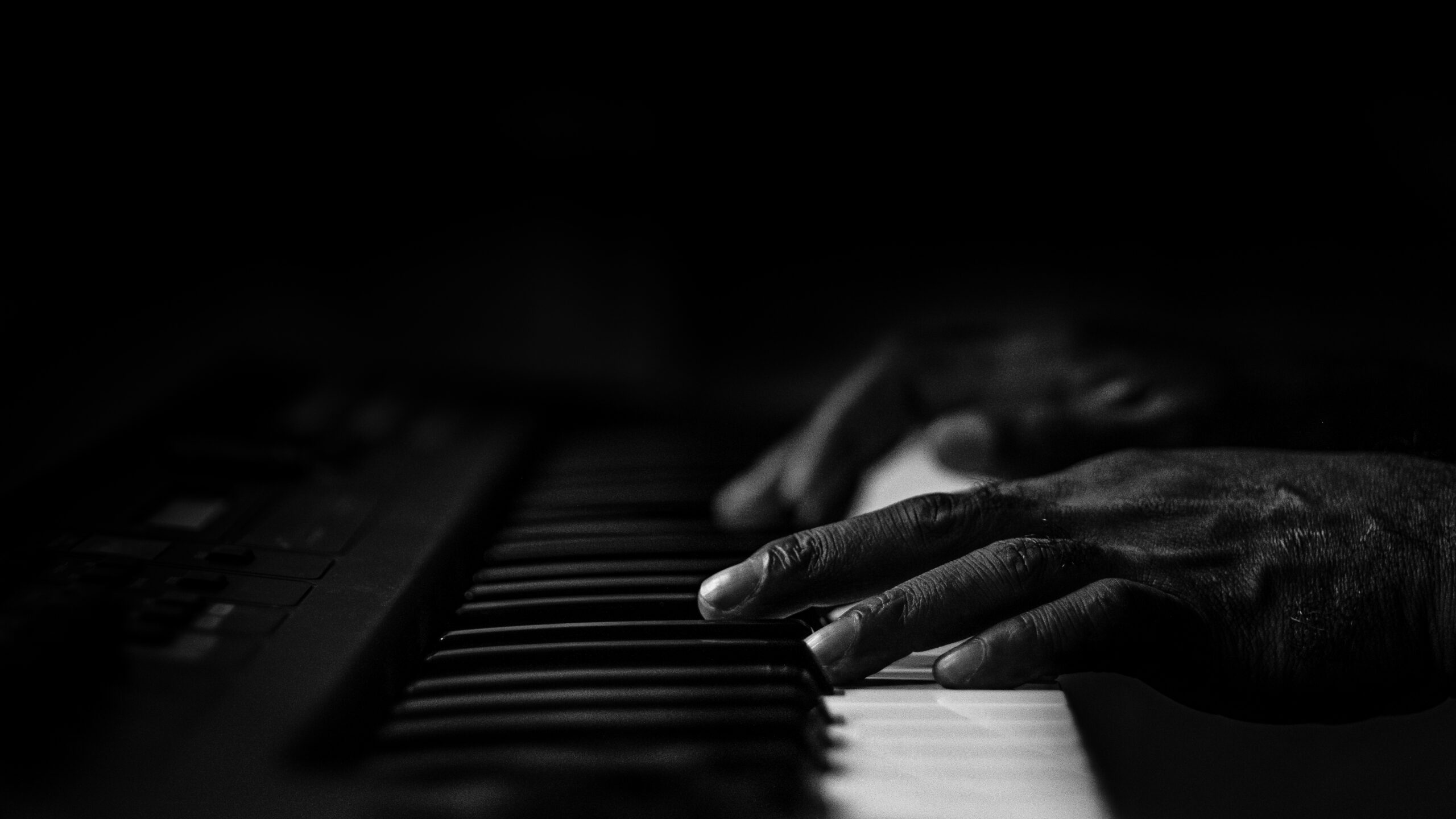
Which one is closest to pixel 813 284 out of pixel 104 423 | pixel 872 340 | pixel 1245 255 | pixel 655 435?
pixel 872 340

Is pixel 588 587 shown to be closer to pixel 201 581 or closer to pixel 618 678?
pixel 618 678

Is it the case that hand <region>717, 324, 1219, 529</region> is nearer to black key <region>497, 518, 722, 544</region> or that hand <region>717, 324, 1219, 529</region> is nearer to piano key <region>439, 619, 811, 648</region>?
black key <region>497, 518, 722, 544</region>

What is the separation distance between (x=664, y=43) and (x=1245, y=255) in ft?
2.43

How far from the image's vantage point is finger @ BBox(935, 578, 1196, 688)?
66cm

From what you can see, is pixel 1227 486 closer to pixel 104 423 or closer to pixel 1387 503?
A: pixel 1387 503

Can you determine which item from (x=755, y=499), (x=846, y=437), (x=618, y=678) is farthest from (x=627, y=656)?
(x=846, y=437)

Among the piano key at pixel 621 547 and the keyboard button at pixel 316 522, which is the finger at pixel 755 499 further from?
the keyboard button at pixel 316 522

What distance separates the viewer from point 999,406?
1.29m

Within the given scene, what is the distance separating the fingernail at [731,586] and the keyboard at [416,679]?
16 millimetres

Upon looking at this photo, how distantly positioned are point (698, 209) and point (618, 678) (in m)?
0.85

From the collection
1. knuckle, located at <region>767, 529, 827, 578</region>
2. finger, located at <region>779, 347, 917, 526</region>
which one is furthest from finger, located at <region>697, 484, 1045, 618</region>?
finger, located at <region>779, 347, 917, 526</region>

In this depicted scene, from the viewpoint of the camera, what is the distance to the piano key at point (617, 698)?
0.63m

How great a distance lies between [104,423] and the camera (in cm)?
91

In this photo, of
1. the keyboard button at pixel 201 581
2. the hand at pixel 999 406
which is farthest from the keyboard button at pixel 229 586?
the hand at pixel 999 406
